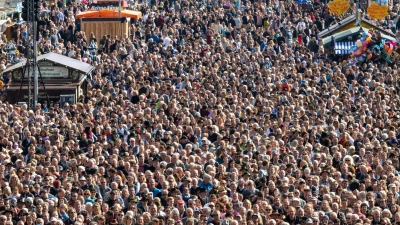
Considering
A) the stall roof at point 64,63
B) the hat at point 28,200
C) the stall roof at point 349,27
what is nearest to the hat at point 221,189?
the hat at point 28,200

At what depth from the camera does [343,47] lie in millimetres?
42000

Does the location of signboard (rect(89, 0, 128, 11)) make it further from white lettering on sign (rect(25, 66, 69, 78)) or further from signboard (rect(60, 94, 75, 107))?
signboard (rect(60, 94, 75, 107))

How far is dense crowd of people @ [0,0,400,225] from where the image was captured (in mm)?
21500

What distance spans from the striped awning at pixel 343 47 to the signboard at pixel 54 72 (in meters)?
9.83

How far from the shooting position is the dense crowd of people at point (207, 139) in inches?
846

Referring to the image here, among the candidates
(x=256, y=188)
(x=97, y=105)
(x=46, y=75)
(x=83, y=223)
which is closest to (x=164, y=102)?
(x=97, y=105)

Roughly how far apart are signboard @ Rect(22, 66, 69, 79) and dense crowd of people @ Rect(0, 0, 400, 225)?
2.62 feet

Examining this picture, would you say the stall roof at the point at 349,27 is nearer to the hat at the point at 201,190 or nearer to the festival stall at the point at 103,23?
the festival stall at the point at 103,23

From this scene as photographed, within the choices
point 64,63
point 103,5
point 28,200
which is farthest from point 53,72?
point 103,5

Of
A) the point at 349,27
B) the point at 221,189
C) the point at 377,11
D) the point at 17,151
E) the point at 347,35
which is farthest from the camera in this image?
the point at 377,11

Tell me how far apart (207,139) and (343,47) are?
15363mm

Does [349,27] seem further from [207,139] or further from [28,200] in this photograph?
[28,200]

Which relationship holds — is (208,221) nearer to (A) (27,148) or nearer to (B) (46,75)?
(A) (27,148)

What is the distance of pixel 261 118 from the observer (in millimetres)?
29172
